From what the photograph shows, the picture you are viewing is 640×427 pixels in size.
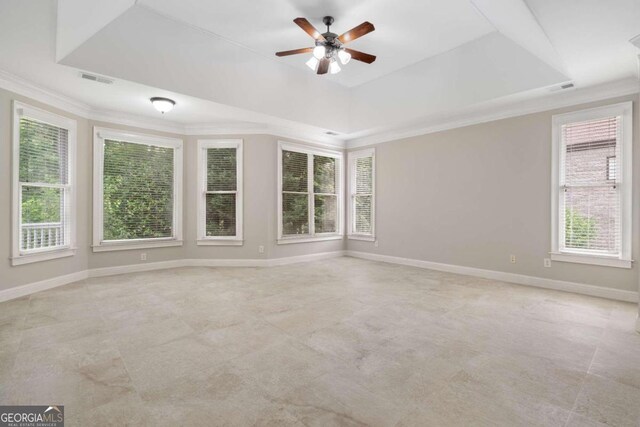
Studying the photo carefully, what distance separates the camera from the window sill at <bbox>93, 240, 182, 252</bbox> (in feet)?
16.4

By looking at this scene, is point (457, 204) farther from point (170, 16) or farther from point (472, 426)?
point (170, 16)

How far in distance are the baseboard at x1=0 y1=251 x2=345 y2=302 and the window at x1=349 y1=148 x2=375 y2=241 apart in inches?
34.9

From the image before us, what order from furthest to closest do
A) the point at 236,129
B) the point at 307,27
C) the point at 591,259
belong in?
the point at 236,129
the point at 591,259
the point at 307,27

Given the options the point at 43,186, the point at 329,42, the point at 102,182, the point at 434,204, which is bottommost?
the point at 434,204

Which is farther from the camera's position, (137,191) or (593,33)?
(137,191)

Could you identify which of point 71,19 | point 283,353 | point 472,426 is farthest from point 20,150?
point 472,426

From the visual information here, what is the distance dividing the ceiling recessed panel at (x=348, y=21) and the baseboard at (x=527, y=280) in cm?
338

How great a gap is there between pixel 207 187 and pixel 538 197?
540 cm

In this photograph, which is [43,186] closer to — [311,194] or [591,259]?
[311,194]

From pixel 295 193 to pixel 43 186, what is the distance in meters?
3.85

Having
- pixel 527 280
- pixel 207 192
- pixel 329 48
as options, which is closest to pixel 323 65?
pixel 329 48

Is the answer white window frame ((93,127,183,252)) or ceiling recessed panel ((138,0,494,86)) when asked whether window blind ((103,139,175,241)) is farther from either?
ceiling recessed panel ((138,0,494,86))

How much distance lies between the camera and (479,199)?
16.7 feet

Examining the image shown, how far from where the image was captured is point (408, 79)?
198 inches
